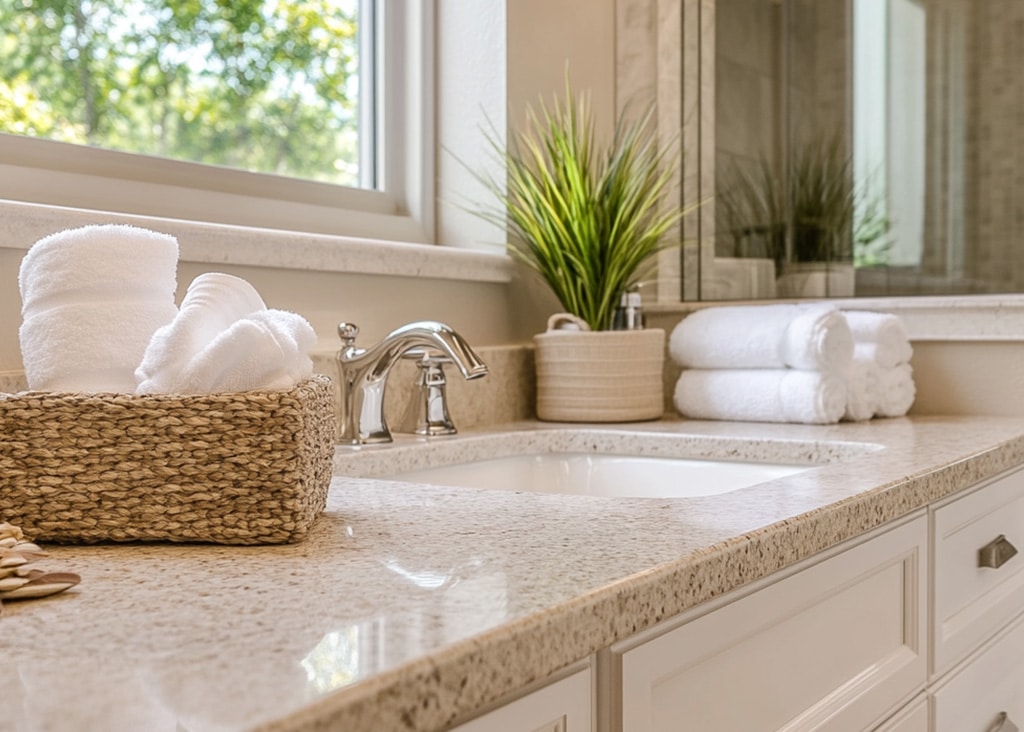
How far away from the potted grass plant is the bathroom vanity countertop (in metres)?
0.60

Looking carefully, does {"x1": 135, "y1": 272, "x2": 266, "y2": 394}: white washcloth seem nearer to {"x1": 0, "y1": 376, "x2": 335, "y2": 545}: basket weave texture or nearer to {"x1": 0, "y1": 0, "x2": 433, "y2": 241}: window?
{"x1": 0, "y1": 376, "x2": 335, "y2": 545}: basket weave texture

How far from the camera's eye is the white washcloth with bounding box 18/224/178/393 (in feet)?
2.43

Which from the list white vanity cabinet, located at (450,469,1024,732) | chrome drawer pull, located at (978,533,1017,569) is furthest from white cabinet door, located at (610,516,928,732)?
chrome drawer pull, located at (978,533,1017,569)

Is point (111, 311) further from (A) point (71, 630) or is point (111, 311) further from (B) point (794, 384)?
(B) point (794, 384)

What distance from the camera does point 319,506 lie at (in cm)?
72

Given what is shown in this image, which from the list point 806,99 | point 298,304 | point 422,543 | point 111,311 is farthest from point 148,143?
point 806,99

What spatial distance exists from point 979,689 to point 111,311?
0.93 metres

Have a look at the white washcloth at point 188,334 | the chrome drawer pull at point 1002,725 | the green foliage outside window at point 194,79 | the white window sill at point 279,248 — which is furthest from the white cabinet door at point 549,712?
the green foliage outside window at point 194,79

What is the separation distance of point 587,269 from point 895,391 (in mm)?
465

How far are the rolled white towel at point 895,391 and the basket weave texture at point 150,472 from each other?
3.41 ft

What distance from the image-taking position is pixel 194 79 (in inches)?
52.1

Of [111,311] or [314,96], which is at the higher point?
[314,96]

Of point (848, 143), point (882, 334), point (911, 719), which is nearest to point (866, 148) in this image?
point (848, 143)

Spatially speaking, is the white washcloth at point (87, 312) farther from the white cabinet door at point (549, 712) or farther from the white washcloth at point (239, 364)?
the white cabinet door at point (549, 712)
